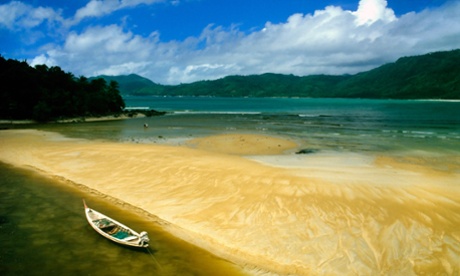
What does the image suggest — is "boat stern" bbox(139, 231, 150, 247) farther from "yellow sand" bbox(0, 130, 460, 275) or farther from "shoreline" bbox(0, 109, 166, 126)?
"shoreline" bbox(0, 109, 166, 126)

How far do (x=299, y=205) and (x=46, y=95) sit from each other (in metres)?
78.0

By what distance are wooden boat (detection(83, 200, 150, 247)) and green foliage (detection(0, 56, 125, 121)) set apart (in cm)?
6782

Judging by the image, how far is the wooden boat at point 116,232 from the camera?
1174 centimetres

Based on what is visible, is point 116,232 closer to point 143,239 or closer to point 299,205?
point 143,239

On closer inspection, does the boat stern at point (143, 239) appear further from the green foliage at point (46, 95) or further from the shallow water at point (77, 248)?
the green foliage at point (46, 95)

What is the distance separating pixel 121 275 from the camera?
10.5 m

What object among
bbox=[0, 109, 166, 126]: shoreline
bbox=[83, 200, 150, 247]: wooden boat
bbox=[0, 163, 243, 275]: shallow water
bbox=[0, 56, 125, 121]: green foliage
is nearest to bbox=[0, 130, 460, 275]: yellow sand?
bbox=[0, 163, 243, 275]: shallow water

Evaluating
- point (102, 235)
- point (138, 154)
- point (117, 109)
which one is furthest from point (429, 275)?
point (117, 109)

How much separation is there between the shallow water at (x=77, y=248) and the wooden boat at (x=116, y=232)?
40 centimetres

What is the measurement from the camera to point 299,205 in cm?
1458

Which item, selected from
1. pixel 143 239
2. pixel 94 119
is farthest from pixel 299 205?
pixel 94 119

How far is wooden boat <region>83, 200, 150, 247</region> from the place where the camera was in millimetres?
11741

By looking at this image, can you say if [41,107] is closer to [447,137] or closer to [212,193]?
[212,193]

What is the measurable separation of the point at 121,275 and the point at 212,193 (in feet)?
23.6
